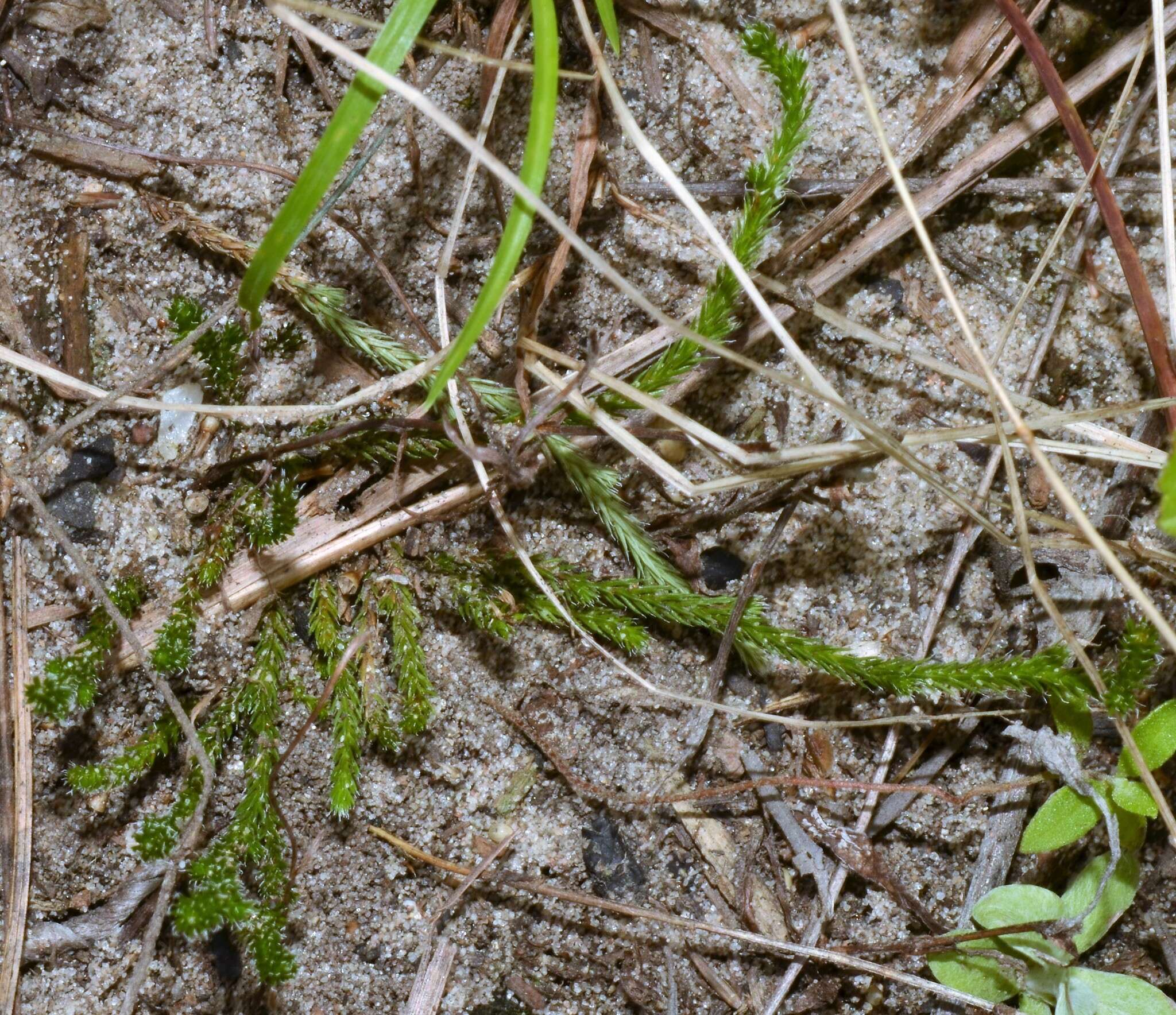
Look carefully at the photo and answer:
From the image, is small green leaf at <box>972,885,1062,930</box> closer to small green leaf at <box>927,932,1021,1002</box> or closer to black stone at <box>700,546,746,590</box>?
small green leaf at <box>927,932,1021,1002</box>

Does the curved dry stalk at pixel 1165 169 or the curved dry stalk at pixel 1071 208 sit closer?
the curved dry stalk at pixel 1165 169

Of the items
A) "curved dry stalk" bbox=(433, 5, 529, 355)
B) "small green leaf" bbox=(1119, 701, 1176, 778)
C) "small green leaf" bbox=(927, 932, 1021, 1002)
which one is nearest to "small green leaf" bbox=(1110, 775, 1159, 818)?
"small green leaf" bbox=(1119, 701, 1176, 778)

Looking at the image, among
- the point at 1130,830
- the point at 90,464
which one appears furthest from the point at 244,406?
the point at 1130,830

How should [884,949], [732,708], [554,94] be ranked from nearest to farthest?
[554,94] → [732,708] → [884,949]

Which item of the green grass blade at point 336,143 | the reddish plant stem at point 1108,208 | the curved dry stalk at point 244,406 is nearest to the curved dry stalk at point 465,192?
the curved dry stalk at point 244,406

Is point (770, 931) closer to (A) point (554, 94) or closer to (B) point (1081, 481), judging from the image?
(B) point (1081, 481)

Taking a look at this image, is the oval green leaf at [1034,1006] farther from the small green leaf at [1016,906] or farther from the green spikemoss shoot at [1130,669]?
the green spikemoss shoot at [1130,669]

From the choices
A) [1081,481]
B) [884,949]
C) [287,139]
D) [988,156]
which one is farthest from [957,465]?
[287,139]

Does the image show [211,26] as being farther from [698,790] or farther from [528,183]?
[698,790]
